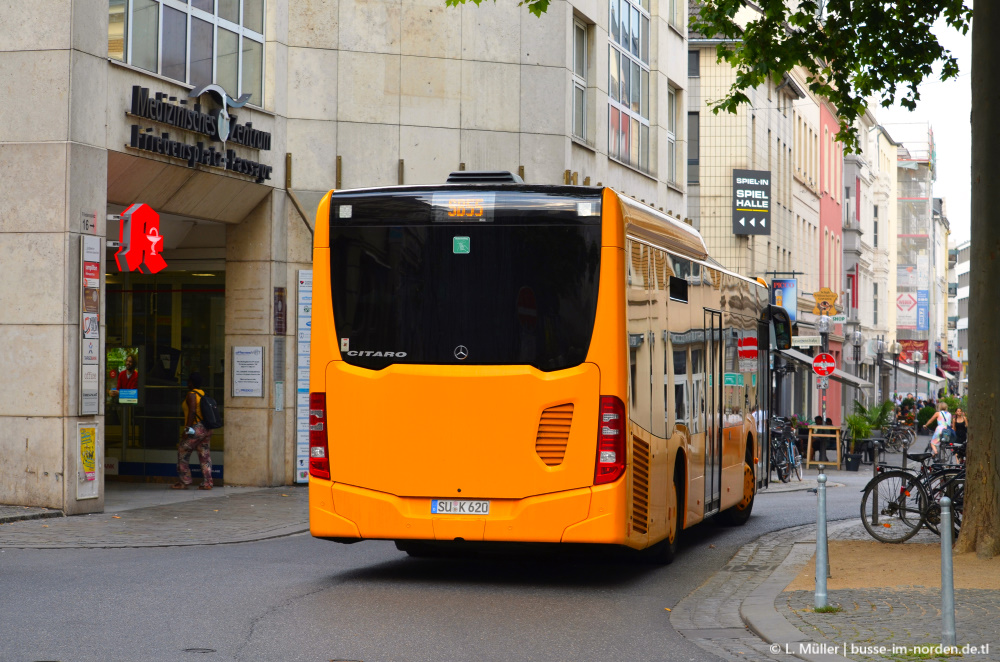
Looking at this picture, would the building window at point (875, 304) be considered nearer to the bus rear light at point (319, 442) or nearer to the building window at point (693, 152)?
the building window at point (693, 152)

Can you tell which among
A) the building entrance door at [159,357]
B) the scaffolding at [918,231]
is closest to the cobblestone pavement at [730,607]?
the building entrance door at [159,357]

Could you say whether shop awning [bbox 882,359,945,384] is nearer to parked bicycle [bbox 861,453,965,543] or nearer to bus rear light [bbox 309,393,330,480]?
parked bicycle [bbox 861,453,965,543]

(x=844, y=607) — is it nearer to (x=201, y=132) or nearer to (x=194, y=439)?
(x=201, y=132)

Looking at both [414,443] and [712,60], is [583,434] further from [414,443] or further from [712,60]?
[712,60]

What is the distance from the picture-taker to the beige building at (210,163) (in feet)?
55.0

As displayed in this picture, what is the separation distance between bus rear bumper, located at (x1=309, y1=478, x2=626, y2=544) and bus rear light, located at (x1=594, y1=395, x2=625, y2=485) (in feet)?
0.30

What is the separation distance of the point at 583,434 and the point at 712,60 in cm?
3927

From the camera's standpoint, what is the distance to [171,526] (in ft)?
51.8

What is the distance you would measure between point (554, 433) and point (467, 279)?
1.36 m

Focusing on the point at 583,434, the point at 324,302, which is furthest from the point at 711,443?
the point at 324,302

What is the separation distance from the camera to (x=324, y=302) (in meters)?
11.2

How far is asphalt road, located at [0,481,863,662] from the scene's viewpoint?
26.7 feet

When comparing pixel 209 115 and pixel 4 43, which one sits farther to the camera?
pixel 209 115

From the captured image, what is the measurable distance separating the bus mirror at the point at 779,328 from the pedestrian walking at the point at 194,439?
26.9 ft
